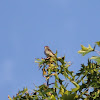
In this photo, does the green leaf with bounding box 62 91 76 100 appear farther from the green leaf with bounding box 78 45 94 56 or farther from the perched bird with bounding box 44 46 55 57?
the perched bird with bounding box 44 46 55 57

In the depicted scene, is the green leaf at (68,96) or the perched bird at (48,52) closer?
the green leaf at (68,96)

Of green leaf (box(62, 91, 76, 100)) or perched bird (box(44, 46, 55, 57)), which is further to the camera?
perched bird (box(44, 46, 55, 57))

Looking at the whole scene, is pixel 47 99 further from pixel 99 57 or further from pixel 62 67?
pixel 99 57

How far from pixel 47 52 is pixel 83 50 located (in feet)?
7.68

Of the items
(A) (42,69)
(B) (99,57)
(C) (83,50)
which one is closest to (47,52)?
(A) (42,69)

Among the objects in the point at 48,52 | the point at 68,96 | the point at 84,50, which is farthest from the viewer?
the point at 48,52

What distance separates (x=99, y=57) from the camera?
8.64 metres

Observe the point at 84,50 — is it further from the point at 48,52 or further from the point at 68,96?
the point at 48,52

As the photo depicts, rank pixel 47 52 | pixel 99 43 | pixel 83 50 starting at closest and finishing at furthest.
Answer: pixel 99 43 → pixel 83 50 → pixel 47 52

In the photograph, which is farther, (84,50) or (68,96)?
(84,50)

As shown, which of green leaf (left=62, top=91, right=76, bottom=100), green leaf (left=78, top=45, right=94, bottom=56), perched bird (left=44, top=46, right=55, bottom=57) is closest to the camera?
green leaf (left=62, top=91, right=76, bottom=100)

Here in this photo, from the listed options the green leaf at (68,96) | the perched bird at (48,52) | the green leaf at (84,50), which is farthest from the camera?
the perched bird at (48,52)

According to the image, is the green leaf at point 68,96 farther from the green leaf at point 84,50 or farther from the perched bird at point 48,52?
the perched bird at point 48,52

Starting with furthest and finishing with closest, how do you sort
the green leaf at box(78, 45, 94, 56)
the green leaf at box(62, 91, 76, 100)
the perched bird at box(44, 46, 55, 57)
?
the perched bird at box(44, 46, 55, 57)
the green leaf at box(78, 45, 94, 56)
the green leaf at box(62, 91, 76, 100)
